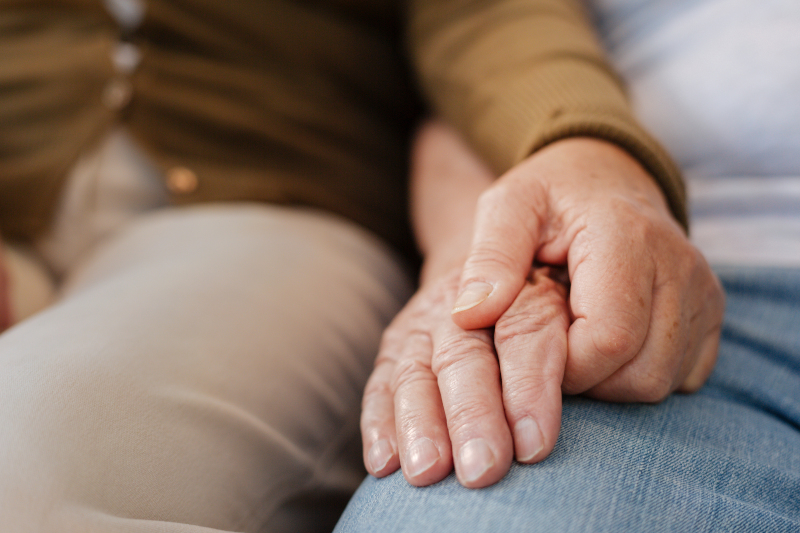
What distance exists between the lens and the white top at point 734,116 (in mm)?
562

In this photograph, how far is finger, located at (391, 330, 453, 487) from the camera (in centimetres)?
37

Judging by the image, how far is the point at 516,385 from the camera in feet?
1.24

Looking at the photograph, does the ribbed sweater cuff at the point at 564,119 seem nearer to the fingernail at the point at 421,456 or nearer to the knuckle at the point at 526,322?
the knuckle at the point at 526,322

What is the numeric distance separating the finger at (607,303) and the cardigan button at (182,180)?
0.57 metres

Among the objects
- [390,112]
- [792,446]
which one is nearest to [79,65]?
[390,112]

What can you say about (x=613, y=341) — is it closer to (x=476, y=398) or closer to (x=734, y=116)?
(x=476, y=398)

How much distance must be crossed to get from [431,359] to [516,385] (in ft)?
0.29

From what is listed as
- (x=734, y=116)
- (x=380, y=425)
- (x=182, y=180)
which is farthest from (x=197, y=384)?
(x=734, y=116)

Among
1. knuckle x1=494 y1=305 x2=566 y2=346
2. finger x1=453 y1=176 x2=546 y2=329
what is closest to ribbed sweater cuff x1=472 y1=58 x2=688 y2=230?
finger x1=453 y1=176 x2=546 y2=329

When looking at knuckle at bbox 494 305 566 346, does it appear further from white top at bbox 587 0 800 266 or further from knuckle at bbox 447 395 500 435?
white top at bbox 587 0 800 266

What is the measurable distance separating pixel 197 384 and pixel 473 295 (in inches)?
10.3

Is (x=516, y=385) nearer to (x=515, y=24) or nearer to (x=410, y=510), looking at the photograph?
(x=410, y=510)

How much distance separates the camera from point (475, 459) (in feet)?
1.15

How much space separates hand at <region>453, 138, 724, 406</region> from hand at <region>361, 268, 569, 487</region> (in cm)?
1
